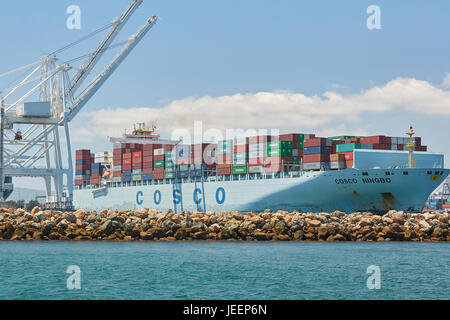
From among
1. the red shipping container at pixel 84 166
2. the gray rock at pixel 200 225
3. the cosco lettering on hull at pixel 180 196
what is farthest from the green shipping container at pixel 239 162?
the red shipping container at pixel 84 166

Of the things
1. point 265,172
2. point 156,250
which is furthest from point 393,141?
point 156,250

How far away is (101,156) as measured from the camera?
82.2 meters

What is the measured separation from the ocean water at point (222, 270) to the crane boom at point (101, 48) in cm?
2903

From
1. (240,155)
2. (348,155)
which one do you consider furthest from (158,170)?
(348,155)

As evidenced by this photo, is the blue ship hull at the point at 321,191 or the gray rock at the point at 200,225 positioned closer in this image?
the gray rock at the point at 200,225

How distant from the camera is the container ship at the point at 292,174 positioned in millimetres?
51875

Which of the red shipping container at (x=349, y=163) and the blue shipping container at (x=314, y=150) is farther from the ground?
the blue shipping container at (x=314, y=150)

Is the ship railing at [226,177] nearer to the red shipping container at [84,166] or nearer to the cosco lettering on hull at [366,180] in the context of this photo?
the cosco lettering on hull at [366,180]

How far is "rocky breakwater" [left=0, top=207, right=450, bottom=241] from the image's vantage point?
130ft

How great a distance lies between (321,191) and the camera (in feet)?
177

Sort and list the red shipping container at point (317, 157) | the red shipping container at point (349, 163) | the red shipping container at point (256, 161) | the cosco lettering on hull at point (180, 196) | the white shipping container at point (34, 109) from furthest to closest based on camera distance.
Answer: the cosco lettering on hull at point (180, 196) < the white shipping container at point (34, 109) < the red shipping container at point (256, 161) < the red shipping container at point (317, 157) < the red shipping container at point (349, 163)

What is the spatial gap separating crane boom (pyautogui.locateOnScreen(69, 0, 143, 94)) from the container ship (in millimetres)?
11333

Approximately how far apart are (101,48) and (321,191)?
25417 millimetres

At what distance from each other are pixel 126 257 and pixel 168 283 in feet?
24.6
